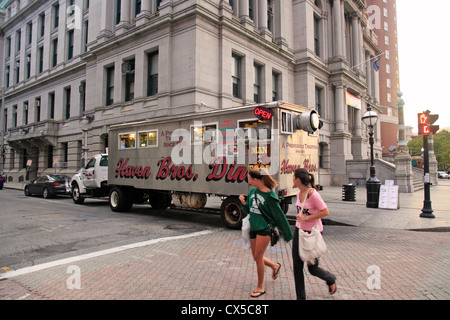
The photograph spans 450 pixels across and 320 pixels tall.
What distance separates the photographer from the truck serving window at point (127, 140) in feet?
37.6

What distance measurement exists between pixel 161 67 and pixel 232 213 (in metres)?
13.2

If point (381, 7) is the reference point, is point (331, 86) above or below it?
below

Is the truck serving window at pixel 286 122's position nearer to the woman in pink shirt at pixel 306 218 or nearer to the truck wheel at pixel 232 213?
the truck wheel at pixel 232 213

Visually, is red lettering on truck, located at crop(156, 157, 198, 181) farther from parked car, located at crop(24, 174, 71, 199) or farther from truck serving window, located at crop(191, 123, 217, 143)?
parked car, located at crop(24, 174, 71, 199)

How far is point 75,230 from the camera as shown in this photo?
326 inches

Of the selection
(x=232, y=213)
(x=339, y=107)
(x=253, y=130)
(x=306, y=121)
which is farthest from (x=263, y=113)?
(x=339, y=107)

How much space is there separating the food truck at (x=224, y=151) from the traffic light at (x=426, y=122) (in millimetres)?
4581

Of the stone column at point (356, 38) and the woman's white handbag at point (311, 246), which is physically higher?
the stone column at point (356, 38)

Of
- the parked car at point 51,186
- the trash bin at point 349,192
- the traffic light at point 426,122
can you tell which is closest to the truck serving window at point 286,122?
the traffic light at point 426,122

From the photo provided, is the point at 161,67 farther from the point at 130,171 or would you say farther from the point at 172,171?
the point at 172,171

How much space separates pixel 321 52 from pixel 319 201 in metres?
29.8

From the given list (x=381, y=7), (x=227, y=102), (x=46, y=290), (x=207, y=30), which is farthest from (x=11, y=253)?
(x=381, y=7)
